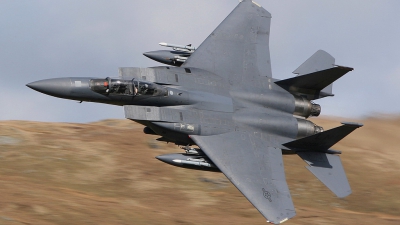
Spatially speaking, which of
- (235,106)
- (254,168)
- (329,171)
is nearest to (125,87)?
(235,106)

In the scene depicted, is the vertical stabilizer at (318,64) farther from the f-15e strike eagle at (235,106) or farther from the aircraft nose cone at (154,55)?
the aircraft nose cone at (154,55)

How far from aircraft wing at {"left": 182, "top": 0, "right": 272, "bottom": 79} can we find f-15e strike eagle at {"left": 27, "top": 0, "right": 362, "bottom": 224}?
5 cm

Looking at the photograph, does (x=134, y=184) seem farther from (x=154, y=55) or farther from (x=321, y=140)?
(x=321, y=140)

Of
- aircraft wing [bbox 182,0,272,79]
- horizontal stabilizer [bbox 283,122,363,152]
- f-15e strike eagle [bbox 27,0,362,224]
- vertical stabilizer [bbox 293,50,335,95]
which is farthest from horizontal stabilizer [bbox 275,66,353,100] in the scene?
horizontal stabilizer [bbox 283,122,363,152]

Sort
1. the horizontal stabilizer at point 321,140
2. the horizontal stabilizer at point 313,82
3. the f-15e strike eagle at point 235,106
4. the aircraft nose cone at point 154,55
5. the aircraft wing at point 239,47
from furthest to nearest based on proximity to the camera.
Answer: the aircraft nose cone at point 154,55
the aircraft wing at point 239,47
the horizontal stabilizer at point 313,82
the horizontal stabilizer at point 321,140
the f-15e strike eagle at point 235,106

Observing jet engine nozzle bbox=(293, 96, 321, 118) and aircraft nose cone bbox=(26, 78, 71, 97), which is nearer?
aircraft nose cone bbox=(26, 78, 71, 97)

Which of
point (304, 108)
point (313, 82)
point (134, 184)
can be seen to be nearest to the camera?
point (304, 108)

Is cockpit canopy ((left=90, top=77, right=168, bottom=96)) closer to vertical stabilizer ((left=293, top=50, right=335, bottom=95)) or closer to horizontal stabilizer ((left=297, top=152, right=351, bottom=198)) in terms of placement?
horizontal stabilizer ((left=297, top=152, right=351, bottom=198))

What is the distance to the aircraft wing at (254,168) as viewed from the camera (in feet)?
71.7

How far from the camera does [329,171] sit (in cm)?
2430

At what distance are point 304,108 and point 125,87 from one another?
761 centimetres

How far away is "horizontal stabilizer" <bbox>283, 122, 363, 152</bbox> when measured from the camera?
2370cm

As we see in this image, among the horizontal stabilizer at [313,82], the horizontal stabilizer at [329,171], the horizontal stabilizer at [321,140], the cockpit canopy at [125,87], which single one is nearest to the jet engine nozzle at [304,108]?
the horizontal stabilizer at [313,82]

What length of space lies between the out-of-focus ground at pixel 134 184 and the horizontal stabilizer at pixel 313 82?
242 inches
